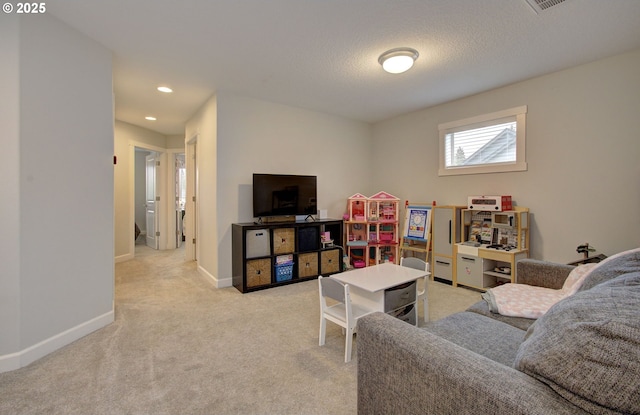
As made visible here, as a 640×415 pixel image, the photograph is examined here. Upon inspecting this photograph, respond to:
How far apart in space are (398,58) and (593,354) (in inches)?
105

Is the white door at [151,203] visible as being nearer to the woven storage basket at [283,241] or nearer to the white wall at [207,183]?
the white wall at [207,183]

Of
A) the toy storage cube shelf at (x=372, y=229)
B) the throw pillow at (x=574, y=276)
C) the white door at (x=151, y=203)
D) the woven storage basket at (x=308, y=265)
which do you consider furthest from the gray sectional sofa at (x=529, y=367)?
the white door at (x=151, y=203)

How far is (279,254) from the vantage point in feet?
12.6

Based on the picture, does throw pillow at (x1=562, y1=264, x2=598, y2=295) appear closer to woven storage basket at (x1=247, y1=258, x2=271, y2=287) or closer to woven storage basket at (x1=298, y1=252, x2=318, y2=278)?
woven storage basket at (x1=298, y1=252, x2=318, y2=278)

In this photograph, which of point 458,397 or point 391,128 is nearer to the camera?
point 458,397

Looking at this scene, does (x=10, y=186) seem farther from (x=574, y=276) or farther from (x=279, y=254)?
(x=574, y=276)

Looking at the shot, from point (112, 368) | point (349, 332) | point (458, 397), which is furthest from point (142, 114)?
point (458, 397)

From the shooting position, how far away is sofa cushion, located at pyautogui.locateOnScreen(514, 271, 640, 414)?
0.71 m

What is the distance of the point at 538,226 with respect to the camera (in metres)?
3.43

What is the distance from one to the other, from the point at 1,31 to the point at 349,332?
3.17 m

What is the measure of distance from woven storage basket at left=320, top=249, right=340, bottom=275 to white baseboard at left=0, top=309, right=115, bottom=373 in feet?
8.16

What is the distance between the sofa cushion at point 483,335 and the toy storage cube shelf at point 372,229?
274 centimetres

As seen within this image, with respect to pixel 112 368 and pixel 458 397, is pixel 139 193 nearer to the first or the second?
pixel 112 368

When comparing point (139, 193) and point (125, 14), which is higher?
point (125, 14)
